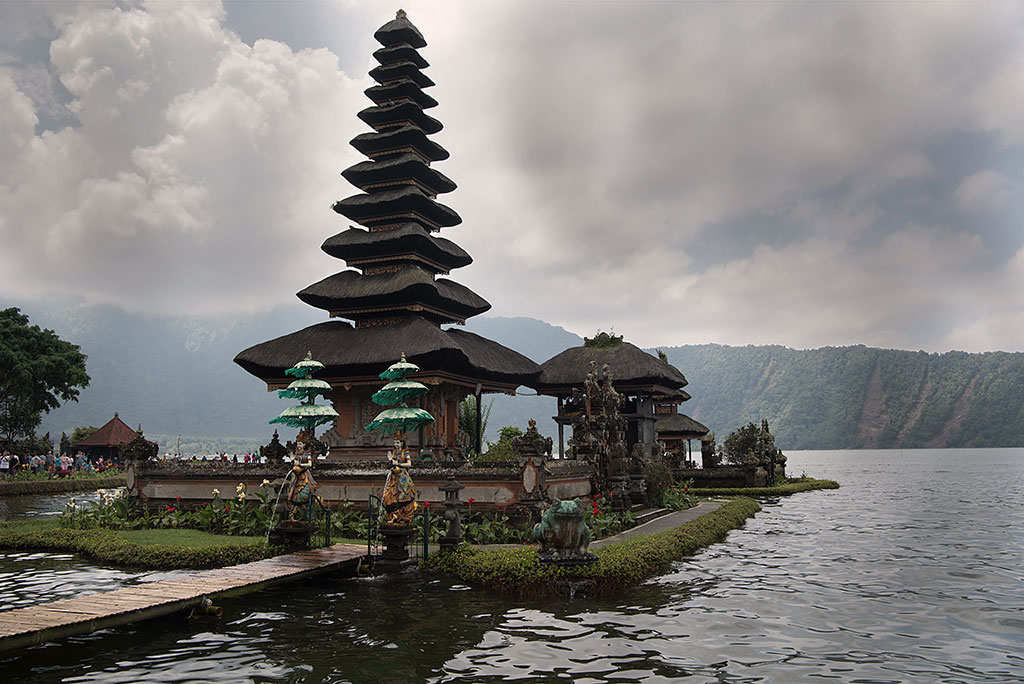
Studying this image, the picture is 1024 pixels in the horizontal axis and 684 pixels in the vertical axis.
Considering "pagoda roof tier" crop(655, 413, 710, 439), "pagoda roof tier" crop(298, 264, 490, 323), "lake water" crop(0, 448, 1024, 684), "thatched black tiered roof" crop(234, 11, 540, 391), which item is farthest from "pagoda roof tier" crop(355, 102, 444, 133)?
"lake water" crop(0, 448, 1024, 684)

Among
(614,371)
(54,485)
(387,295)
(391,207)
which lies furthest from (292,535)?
(54,485)

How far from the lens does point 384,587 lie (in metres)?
15.2

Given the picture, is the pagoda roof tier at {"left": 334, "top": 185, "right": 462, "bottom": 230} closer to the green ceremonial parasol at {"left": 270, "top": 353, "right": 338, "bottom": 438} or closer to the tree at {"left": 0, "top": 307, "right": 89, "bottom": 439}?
the green ceremonial parasol at {"left": 270, "top": 353, "right": 338, "bottom": 438}

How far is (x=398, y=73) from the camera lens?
39.4 m

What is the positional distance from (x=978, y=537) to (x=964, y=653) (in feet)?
55.8

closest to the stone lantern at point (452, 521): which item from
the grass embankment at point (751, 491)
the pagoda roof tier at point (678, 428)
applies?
the grass embankment at point (751, 491)

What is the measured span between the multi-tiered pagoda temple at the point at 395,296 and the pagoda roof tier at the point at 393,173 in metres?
0.06

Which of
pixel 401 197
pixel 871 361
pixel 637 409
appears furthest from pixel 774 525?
pixel 871 361

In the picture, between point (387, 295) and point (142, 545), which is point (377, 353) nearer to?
point (387, 295)

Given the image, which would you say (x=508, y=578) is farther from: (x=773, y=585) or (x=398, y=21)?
(x=398, y=21)

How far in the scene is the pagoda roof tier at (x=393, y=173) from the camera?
36719 mm

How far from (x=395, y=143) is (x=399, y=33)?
277 inches

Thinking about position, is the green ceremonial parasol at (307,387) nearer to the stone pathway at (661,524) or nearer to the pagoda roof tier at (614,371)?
the stone pathway at (661,524)

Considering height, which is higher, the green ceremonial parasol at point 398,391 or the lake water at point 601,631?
the green ceremonial parasol at point 398,391
